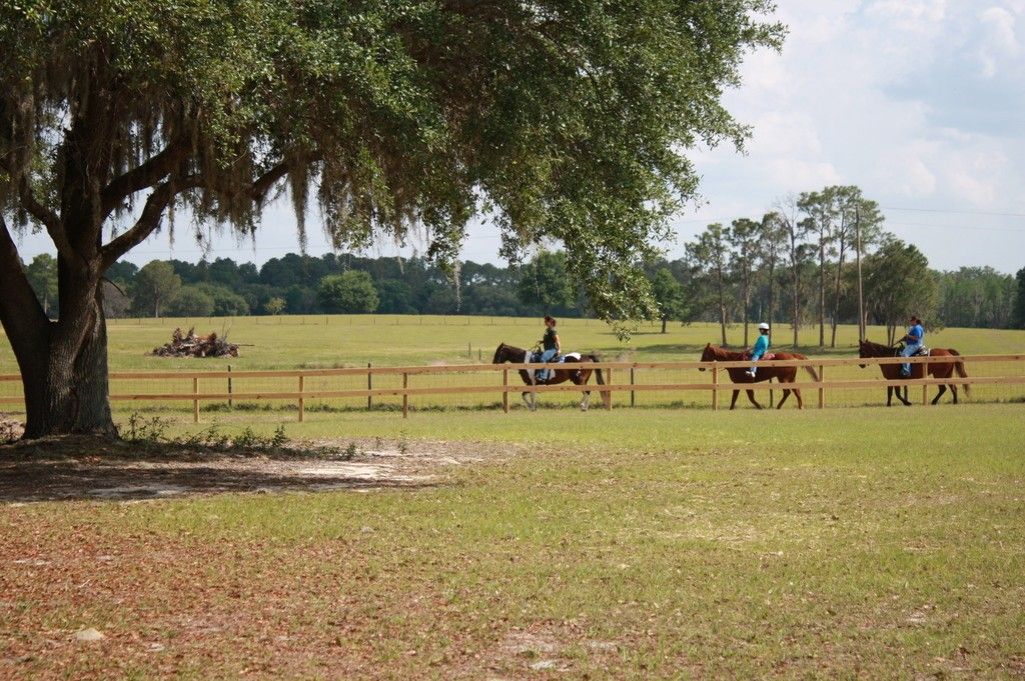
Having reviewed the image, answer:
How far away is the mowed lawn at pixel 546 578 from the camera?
628cm

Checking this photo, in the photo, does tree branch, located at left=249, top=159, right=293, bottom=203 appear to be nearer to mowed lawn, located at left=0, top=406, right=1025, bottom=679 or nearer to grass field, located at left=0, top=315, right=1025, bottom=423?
mowed lawn, located at left=0, top=406, right=1025, bottom=679

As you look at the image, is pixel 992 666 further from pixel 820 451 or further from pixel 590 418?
pixel 590 418

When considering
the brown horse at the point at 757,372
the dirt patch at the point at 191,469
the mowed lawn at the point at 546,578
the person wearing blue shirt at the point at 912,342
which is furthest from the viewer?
the person wearing blue shirt at the point at 912,342

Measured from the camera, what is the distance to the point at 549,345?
27688mm

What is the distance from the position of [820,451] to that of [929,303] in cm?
6837

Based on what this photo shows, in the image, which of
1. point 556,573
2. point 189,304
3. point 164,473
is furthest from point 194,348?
point 189,304

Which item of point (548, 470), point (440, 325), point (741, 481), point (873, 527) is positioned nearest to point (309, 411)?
point (548, 470)

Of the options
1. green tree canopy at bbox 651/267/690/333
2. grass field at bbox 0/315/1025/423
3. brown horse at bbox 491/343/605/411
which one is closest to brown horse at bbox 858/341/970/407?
grass field at bbox 0/315/1025/423

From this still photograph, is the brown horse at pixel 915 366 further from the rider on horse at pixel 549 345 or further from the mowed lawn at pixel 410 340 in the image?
the mowed lawn at pixel 410 340

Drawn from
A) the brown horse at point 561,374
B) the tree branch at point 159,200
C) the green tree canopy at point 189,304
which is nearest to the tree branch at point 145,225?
the tree branch at point 159,200

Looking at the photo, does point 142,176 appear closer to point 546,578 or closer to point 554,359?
point 546,578

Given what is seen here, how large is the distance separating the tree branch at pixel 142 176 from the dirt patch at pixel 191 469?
323 centimetres

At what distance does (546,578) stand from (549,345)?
64.2 feet

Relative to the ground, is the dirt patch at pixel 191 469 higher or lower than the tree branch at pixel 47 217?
lower
